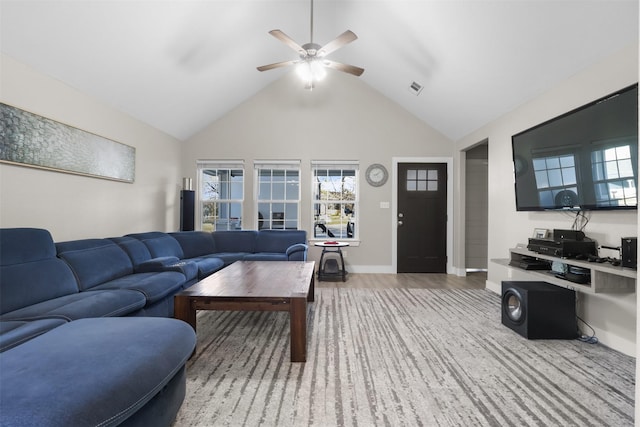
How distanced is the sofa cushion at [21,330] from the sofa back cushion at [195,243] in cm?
254

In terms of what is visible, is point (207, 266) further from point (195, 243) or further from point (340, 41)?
point (340, 41)

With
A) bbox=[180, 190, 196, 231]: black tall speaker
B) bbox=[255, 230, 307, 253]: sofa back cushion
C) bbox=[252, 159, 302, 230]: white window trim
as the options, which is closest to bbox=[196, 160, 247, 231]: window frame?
bbox=[252, 159, 302, 230]: white window trim

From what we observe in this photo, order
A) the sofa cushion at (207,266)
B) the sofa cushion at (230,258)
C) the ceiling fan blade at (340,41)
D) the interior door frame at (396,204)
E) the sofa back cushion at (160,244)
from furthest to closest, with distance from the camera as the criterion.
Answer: the interior door frame at (396,204)
the sofa cushion at (230,258)
the sofa back cushion at (160,244)
the sofa cushion at (207,266)
the ceiling fan blade at (340,41)

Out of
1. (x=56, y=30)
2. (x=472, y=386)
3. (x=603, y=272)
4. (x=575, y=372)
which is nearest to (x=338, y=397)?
(x=472, y=386)

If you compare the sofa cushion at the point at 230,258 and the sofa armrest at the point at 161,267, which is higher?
the sofa armrest at the point at 161,267

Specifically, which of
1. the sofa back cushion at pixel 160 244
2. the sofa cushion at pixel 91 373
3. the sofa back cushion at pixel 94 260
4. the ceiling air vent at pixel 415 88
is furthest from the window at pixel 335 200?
the sofa cushion at pixel 91 373

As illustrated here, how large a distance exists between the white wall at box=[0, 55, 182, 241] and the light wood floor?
280cm

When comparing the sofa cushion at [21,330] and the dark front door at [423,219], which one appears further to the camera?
the dark front door at [423,219]

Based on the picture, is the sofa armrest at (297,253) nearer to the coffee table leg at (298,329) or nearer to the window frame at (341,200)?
the window frame at (341,200)

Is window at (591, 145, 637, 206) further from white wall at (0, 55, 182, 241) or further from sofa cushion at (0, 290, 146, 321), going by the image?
white wall at (0, 55, 182, 241)

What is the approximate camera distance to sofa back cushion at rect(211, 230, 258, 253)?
4613 millimetres

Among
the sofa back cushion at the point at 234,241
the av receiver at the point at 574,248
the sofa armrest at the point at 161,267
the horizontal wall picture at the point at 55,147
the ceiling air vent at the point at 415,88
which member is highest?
the ceiling air vent at the point at 415,88

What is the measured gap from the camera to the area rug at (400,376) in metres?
1.47

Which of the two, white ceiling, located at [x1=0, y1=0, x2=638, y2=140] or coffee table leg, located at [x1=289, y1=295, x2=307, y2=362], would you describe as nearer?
coffee table leg, located at [x1=289, y1=295, x2=307, y2=362]
